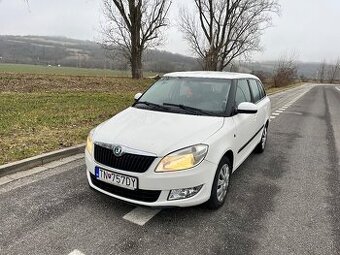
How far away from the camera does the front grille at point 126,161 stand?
10.2 ft

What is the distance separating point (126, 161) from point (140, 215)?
72 centimetres

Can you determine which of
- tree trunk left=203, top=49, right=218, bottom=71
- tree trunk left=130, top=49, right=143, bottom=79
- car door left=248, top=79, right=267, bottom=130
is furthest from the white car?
tree trunk left=203, top=49, right=218, bottom=71

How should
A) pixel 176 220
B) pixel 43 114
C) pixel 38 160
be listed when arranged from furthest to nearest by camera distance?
pixel 43 114, pixel 38 160, pixel 176 220

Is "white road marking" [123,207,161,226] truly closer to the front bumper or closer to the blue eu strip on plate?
the front bumper

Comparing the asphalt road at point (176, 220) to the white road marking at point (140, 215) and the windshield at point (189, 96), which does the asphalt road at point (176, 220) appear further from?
the windshield at point (189, 96)

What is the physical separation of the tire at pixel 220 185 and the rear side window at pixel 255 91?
6.95 ft

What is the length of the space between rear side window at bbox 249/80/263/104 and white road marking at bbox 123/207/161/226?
298 cm

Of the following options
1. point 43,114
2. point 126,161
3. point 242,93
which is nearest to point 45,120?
point 43,114

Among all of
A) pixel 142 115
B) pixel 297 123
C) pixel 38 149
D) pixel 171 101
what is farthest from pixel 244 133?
pixel 297 123

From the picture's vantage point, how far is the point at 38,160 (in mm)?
4871

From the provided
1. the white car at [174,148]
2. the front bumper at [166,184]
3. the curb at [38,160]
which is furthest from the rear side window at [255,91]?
the curb at [38,160]

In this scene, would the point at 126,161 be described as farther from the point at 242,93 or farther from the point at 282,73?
the point at 282,73

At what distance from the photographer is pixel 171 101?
4438 mm

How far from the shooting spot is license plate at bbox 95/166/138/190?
10.4 ft
